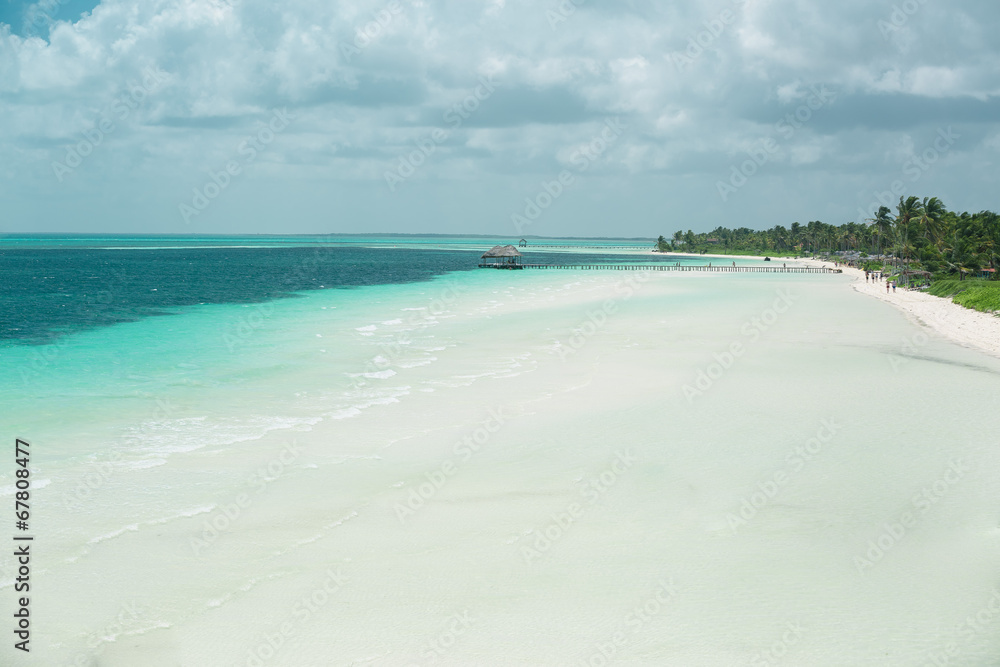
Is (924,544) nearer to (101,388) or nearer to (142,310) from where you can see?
(101,388)

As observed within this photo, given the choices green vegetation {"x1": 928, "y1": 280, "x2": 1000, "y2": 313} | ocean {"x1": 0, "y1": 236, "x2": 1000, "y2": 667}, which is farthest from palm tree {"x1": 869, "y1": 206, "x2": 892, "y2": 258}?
ocean {"x1": 0, "y1": 236, "x2": 1000, "y2": 667}

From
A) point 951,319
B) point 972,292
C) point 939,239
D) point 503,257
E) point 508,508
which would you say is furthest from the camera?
point 503,257

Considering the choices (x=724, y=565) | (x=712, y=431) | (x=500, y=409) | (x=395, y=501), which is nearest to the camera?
(x=724, y=565)

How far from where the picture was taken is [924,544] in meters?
11.0

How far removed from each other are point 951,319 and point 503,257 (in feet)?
243

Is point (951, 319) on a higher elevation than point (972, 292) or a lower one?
lower

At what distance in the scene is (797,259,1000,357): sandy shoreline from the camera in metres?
32.2

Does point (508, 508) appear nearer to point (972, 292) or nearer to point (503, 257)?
point (972, 292)

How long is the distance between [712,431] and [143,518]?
1247 centimetres

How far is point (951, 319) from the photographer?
4041 centimetres

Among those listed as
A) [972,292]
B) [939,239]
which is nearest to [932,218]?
[939,239]

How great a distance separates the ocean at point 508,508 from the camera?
869 centimetres

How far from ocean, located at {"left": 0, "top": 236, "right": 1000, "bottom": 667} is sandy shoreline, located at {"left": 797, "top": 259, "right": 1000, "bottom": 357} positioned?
5.84 m

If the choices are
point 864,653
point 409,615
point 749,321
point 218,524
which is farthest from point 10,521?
point 749,321
